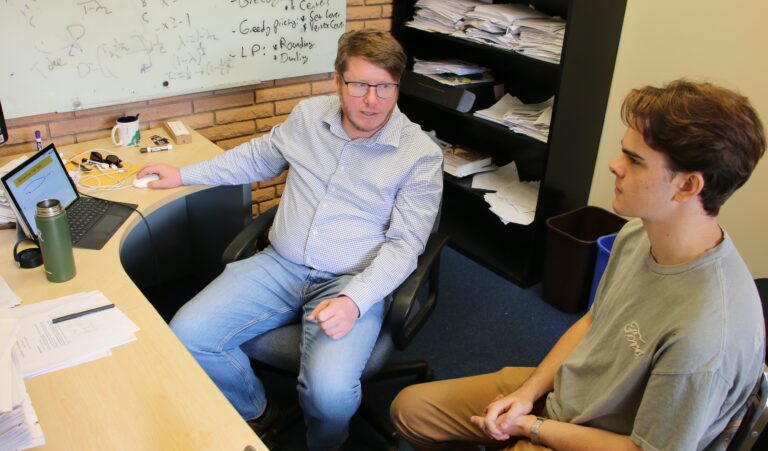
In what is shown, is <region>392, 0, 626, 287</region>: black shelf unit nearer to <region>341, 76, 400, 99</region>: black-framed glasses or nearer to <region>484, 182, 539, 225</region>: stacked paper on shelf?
<region>484, 182, 539, 225</region>: stacked paper on shelf

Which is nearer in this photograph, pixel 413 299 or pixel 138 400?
pixel 138 400

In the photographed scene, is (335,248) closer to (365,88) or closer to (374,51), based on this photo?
(365,88)

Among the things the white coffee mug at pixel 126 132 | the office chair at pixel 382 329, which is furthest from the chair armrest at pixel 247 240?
the white coffee mug at pixel 126 132

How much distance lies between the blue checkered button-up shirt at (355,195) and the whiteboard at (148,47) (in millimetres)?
786

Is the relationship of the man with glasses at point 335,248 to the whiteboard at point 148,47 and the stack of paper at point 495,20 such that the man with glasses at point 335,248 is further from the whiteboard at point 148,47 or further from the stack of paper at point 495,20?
the stack of paper at point 495,20

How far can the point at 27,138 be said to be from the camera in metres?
2.28

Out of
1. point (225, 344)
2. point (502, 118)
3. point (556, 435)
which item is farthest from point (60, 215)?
point (502, 118)

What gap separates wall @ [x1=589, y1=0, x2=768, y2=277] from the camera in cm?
225

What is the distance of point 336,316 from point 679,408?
83cm

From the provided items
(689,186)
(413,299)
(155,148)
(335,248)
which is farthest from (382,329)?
(155,148)

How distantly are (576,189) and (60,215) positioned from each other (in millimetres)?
2148

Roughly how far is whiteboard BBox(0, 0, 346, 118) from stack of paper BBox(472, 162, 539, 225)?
0.98 meters

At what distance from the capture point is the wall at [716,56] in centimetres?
225

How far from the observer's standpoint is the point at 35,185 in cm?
171
